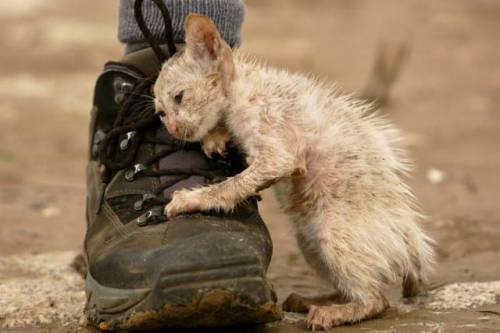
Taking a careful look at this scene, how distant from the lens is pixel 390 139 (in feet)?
11.0

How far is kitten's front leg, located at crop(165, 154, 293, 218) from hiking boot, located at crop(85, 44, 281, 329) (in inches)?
1.5

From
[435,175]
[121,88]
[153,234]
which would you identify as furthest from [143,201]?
[435,175]

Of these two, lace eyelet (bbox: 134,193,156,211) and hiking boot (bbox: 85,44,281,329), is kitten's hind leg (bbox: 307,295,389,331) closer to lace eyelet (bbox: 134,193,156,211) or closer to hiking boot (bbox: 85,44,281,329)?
hiking boot (bbox: 85,44,281,329)

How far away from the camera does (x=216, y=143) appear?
3111mm

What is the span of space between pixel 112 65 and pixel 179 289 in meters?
1.15

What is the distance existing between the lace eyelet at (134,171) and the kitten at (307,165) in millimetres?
Answer: 160

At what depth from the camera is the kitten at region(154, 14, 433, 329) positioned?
296 centimetres

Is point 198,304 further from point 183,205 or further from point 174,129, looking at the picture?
point 174,129

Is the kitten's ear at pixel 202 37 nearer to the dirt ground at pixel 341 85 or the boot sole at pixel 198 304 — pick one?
the boot sole at pixel 198 304

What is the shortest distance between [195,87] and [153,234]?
0.56m

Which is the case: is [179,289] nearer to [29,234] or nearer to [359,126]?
[359,126]

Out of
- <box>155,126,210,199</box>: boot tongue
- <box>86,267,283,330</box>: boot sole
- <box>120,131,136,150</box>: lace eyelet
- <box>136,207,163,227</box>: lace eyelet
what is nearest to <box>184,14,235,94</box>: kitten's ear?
<box>155,126,210,199</box>: boot tongue

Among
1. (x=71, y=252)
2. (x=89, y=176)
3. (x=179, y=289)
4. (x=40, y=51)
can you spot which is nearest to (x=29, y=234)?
(x=71, y=252)

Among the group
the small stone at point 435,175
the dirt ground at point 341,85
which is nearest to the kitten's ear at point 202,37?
the dirt ground at point 341,85
